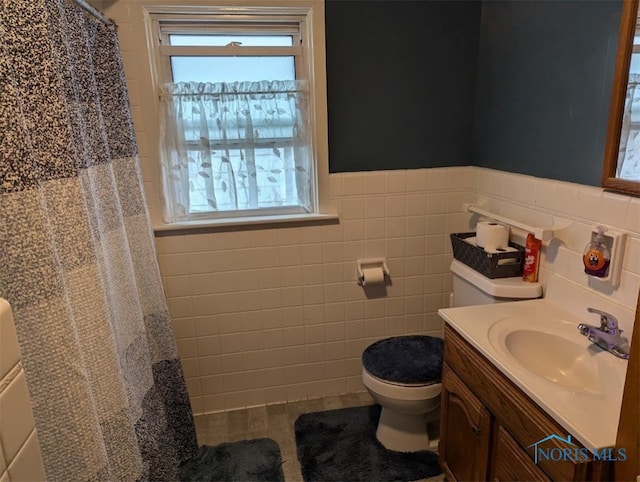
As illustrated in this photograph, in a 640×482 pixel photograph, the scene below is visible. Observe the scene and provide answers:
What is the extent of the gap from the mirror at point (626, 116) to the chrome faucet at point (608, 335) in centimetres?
40

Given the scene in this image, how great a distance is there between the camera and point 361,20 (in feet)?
6.88

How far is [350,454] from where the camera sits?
2068 millimetres

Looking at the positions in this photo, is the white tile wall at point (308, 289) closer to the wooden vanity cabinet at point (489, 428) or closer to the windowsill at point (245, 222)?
the windowsill at point (245, 222)

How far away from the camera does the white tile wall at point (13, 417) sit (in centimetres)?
57

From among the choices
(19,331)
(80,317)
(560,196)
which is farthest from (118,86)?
(560,196)

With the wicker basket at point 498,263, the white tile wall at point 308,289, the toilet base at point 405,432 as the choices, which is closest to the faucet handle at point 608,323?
the wicker basket at point 498,263

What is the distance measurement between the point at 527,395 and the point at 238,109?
1.68 meters

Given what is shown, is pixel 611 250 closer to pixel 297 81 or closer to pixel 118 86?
pixel 297 81

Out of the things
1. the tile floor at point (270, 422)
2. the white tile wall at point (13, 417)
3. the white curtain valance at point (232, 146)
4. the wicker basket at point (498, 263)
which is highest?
the white curtain valance at point (232, 146)

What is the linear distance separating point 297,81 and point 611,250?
149 cm

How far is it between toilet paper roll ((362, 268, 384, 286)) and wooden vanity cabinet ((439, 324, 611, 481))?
631mm

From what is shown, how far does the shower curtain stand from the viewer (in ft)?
2.94

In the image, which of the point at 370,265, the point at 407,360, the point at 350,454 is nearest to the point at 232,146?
the point at 370,265

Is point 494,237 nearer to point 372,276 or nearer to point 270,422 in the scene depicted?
point 372,276
